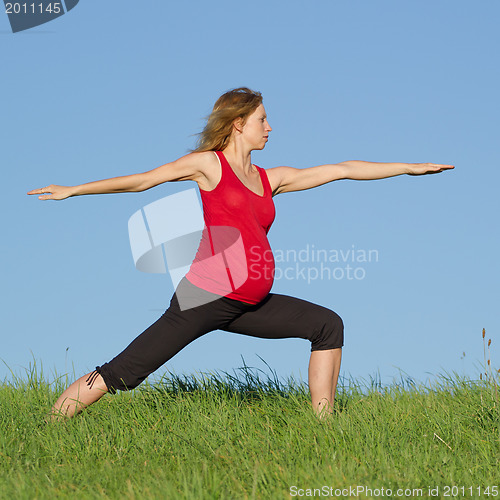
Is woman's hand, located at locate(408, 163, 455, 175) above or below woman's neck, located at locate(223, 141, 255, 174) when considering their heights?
below

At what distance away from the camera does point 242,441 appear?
15.3 ft

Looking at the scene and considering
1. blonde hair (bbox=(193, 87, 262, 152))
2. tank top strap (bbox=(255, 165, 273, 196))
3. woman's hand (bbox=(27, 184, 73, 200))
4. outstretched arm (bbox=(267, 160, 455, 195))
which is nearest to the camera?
woman's hand (bbox=(27, 184, 73, 200))

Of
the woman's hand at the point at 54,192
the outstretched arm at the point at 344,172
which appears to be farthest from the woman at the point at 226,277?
the outstretched arm at the point at 344,172

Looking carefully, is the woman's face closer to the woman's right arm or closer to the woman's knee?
the woman's right arm

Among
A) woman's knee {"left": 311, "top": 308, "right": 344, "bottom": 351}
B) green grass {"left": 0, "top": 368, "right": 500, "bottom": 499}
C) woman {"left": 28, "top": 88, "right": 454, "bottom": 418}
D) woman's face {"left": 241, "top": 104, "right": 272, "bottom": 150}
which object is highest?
A: woman's face {"left": 241, "top": 104, "right": 272, "bottom": 150}

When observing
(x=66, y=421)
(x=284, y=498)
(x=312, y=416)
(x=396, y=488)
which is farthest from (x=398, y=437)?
(x=66, y=421)

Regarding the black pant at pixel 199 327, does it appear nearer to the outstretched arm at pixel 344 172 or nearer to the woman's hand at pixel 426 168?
the outstretched arm at pixel 344 172

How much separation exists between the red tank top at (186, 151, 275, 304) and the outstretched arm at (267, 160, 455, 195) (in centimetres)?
67

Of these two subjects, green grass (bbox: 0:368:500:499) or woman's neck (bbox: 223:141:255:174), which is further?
woman's neck (bbox: 223:141:255:174)

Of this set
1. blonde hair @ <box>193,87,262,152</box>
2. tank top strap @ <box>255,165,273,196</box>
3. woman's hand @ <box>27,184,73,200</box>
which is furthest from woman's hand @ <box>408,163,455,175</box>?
woman's hand @ <box>27,184,73,200</box>

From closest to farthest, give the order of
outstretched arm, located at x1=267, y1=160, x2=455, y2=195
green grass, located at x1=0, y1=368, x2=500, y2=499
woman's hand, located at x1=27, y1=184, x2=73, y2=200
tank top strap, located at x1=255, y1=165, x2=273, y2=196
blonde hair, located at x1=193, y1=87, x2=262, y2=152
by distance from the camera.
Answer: green grass, located at x1=0, y1=368, x2=500, y2=499 → woman's hand, located at x1=27, y1=184, x2=73, y2=200 → blonde hair, located at x1=193, y1=87, x2=262, y2=152 → tank top strap, located at x1=255, y1=165, x2=273, y2=196 → outstretched arm, located at x1=267, y1=160, x2=455, y2=195

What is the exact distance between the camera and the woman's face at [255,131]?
5109 mm

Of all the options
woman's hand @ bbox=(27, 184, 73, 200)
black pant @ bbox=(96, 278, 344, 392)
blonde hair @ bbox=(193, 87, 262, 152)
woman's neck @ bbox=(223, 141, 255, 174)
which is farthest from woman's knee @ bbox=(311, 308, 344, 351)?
woman's hand @ bbox=(27, 184, 73, 200)

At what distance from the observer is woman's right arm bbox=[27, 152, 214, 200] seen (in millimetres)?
4629
